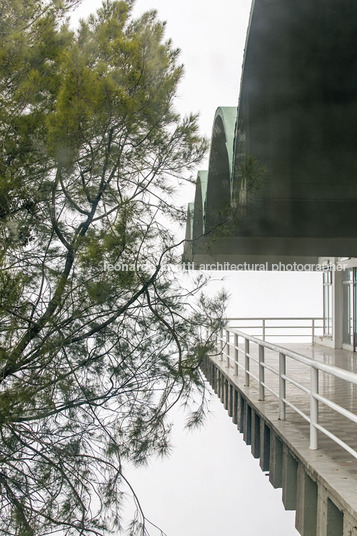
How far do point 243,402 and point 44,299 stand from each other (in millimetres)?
4496

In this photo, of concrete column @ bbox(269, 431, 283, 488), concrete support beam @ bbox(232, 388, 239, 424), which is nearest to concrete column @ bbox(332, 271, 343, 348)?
concrete support beam @ bbox(232, 388, 239, 424)

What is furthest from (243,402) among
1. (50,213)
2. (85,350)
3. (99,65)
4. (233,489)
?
(99,65)

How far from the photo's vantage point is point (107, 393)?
4801mm

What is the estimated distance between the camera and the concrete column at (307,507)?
13.8 ft

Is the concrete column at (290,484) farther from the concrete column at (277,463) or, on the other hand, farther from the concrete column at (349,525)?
the concrete column at (349,525)

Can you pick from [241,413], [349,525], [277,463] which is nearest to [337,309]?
[241,413]

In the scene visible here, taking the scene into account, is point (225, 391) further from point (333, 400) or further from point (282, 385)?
point (282, 385)

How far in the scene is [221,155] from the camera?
1066cm

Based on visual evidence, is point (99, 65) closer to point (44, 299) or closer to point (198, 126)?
point (198, 126)

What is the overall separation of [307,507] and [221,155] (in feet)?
24.3

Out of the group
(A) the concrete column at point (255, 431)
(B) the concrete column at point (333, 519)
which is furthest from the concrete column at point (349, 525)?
(A) the concrete column at point (255, 431)

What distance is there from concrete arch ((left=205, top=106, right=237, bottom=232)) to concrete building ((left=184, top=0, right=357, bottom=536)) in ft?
0.10

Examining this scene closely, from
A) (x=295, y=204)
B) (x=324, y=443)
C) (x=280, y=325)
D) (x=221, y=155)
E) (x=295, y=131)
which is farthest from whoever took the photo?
(x=280, y=325)

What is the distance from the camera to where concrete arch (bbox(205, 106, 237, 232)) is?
31.2ft
